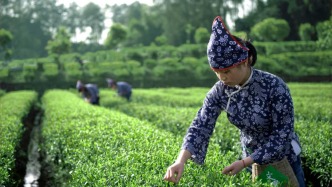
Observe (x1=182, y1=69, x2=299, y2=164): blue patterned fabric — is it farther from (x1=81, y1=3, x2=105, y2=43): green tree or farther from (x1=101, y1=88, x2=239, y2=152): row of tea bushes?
(x1=81, y1=3, x2=105, y2=43): green tree

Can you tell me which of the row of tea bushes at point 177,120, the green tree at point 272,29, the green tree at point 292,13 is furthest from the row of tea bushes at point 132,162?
the green tree at point 292,13

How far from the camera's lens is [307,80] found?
1159 inches

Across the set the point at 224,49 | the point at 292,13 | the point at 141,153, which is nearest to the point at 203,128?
the point at 224,49

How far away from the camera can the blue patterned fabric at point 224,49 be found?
97.3 inches

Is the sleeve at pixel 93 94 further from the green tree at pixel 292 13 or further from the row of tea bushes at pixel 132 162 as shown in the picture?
the green tree at pixel 292 13

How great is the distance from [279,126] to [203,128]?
0.51m

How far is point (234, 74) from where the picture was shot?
2551 millimetres

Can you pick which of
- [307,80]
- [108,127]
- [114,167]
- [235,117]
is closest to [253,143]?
[235,117]

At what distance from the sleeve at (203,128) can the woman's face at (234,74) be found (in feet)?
0.77

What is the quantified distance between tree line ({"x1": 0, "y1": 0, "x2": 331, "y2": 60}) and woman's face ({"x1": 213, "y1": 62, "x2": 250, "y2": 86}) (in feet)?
127

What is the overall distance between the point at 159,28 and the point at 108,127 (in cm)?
5428

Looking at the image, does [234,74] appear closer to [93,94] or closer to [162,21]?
[93,94]

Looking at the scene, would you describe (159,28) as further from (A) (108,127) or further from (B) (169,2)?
(A) (108,127)

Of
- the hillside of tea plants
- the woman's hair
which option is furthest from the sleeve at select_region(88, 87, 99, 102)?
the woman's hair
